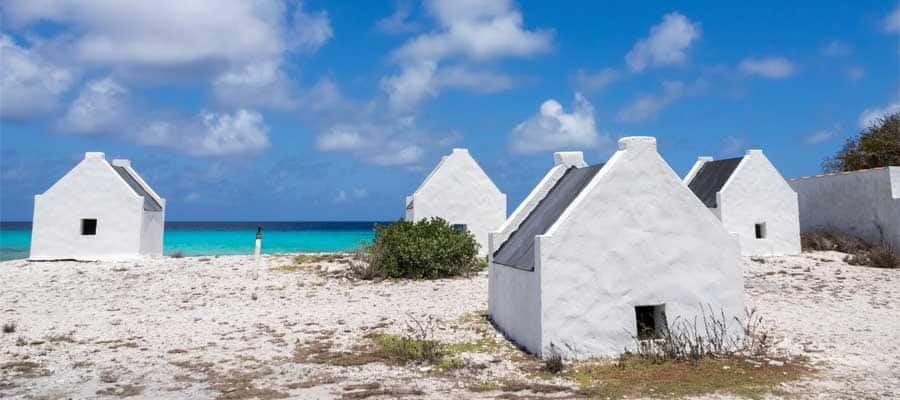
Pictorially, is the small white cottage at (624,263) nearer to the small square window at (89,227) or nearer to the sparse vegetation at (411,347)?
the sparse vegetation at (411,347)

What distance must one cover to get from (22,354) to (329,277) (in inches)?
412

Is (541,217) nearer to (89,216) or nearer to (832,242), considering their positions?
(832,242)

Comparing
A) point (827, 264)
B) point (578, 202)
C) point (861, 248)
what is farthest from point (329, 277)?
point (861, 248)

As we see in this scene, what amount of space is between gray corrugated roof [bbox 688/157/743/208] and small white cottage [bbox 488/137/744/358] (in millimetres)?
16854

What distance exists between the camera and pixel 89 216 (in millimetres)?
25203

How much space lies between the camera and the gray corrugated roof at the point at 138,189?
27.1 metres

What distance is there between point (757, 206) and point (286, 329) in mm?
21151

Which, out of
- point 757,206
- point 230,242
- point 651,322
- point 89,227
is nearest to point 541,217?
point 651,322

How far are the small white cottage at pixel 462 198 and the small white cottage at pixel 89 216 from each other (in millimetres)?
11974

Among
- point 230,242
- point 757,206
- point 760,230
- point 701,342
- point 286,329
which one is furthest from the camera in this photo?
point 230,242

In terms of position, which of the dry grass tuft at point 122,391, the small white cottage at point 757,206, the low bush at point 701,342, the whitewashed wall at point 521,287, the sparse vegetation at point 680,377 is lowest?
the dry grass tuft at point 122,391

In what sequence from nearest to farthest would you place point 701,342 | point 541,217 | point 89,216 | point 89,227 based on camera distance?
point 701,342 → point 541,217 → point 89,216 → point 89,227

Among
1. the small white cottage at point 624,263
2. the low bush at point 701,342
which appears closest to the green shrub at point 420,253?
the small white cottage at point 624,263

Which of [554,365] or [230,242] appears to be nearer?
[554,365]
